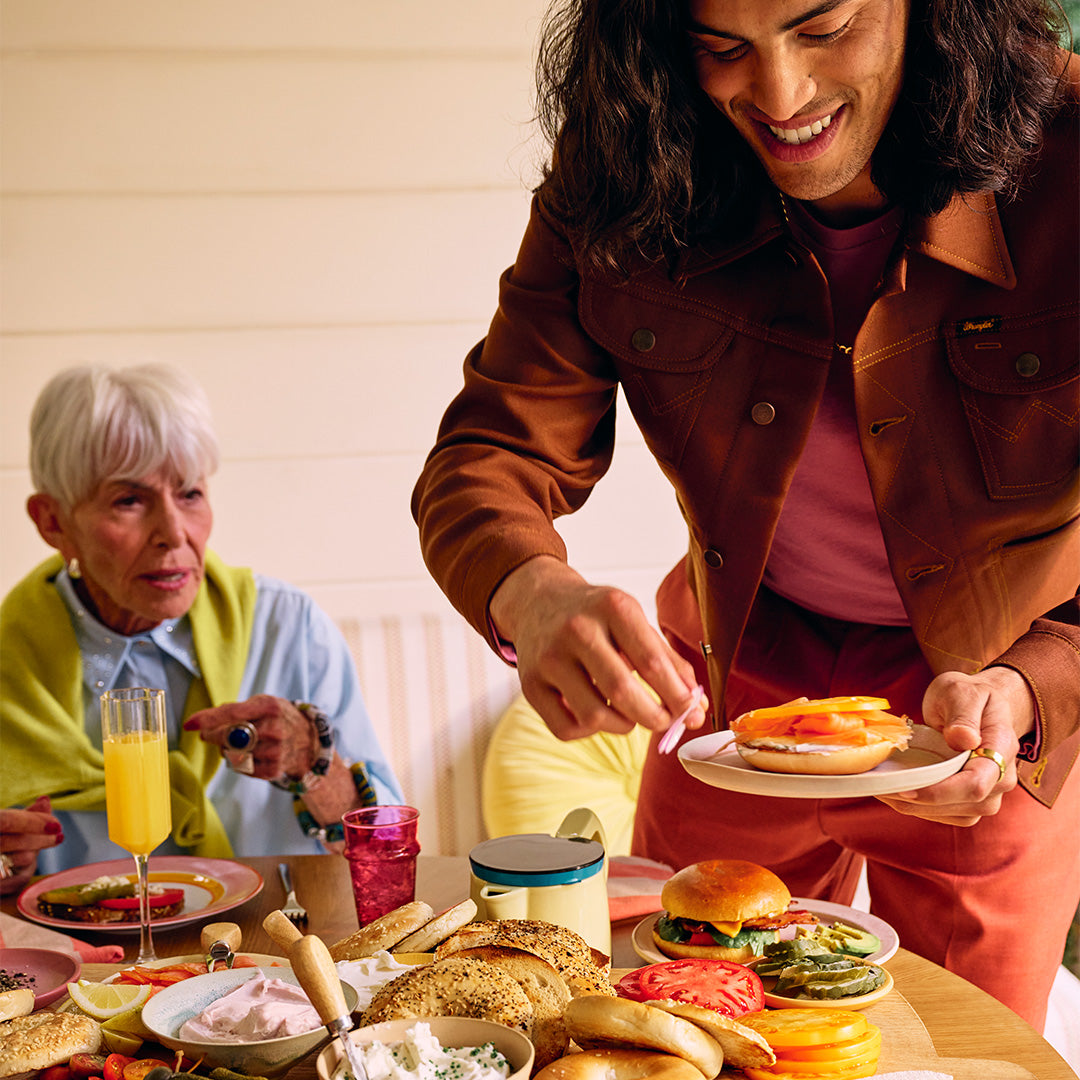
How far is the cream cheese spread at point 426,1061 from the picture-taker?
72 centimetres

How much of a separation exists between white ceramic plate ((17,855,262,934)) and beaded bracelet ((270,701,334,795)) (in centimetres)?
45

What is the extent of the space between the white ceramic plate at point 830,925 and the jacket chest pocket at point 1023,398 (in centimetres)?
48

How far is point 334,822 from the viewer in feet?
6.67

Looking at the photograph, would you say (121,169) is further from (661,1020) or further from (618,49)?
Answer: (661,1020)

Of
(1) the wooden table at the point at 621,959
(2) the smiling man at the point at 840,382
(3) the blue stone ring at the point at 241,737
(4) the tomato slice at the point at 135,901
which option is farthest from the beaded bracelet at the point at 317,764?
(2) the smiling man at the point at 840,382

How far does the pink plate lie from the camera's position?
1.04 metres

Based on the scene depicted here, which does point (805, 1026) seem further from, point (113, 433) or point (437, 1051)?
point (113, 433)

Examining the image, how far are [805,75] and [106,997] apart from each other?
1029 mm

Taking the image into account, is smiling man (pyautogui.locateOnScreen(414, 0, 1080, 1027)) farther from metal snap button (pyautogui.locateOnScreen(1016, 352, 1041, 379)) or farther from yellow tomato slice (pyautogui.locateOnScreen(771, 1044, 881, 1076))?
yellow tomato slice (pyautogui.locateOnScreen(771, 1044, 881, 1076))

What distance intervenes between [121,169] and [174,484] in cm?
100

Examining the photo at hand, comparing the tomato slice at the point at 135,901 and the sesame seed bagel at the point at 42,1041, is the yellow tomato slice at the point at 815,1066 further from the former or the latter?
the tomato slice at the point at 135,901

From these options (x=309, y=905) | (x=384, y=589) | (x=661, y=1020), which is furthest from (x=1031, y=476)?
(x=384, y=589)

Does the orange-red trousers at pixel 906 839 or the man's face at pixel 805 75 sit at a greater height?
the man's face at pixel 805 75

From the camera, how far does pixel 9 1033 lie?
34.6 inches
